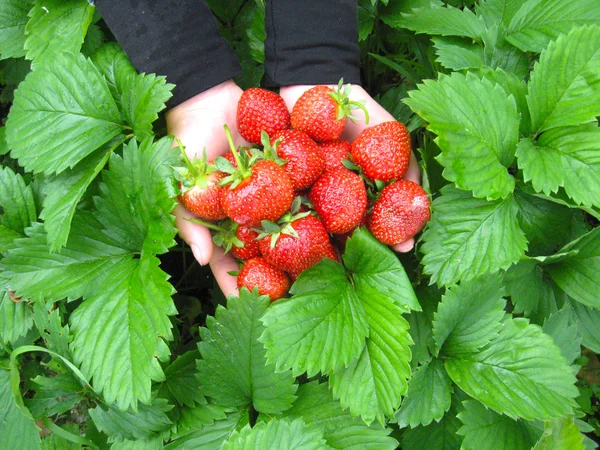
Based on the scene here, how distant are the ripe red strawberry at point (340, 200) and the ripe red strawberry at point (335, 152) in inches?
2.4

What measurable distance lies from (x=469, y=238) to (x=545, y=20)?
2.17 ft

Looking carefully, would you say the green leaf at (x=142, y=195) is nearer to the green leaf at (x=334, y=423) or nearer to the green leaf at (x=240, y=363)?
the green leaf at (x=240, y=363)

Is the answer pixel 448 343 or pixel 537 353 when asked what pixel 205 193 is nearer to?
pixel 448 343

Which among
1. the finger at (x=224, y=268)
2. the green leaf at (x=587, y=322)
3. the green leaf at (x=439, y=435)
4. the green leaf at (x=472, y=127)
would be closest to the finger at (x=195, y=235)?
the finger at (x=224, y=268)

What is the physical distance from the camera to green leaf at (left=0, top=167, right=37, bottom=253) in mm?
1299

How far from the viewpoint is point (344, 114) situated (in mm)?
1226

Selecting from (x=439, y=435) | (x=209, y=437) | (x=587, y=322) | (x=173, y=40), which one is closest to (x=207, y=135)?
(x=173, y=40)

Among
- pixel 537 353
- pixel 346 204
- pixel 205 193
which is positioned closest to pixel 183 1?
pixel 205 193

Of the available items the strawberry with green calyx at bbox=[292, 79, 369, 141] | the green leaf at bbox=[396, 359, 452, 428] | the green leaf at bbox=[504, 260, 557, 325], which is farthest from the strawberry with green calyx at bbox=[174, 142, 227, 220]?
the green leaf at bbox=[504, 260, 557, 325]

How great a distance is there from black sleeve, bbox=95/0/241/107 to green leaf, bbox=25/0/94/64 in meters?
0.08

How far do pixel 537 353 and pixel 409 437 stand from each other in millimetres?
Answer: 383

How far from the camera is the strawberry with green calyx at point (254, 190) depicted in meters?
1.06

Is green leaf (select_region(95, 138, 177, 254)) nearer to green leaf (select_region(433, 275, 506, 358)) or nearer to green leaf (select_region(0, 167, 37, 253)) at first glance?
green leaf (select_region(0, 167, 37, 253))

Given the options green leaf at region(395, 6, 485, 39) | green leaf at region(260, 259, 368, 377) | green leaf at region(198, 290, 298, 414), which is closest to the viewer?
green leaf at region(260, 259, 368, 377)
